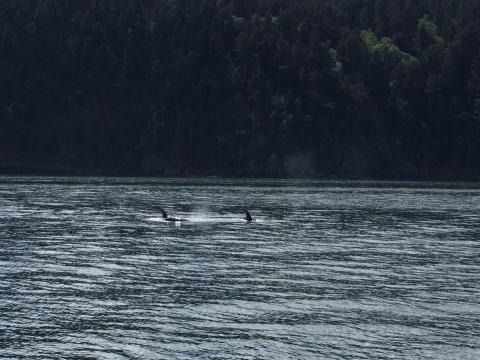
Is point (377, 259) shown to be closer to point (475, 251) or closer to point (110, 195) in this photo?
point (475, 251)

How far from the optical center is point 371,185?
16962 centimetres

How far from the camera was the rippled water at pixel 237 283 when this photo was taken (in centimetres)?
3925

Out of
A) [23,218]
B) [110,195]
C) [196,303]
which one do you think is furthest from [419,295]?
[110,195]

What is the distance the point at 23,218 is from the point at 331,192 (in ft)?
212

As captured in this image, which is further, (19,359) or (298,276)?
(298,276)

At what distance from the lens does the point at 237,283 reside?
54094mm

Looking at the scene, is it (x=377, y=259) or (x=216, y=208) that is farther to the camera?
(x=216, y=208)

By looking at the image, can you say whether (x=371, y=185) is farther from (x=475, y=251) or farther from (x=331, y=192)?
(x=475, y=251)

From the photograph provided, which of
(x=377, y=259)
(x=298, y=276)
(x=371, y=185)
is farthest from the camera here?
(x=371, y=185)

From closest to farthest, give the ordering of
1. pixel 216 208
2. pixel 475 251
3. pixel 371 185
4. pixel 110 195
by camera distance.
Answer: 1. pixel 475 251
2. pixel 216 208
3. pixel 110 195
4. pixel 371 185

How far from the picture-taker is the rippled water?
129 feet

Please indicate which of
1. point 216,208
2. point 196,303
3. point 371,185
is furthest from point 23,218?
point 371,185

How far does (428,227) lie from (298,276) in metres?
36.6

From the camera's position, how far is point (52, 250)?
6944 centimetres
